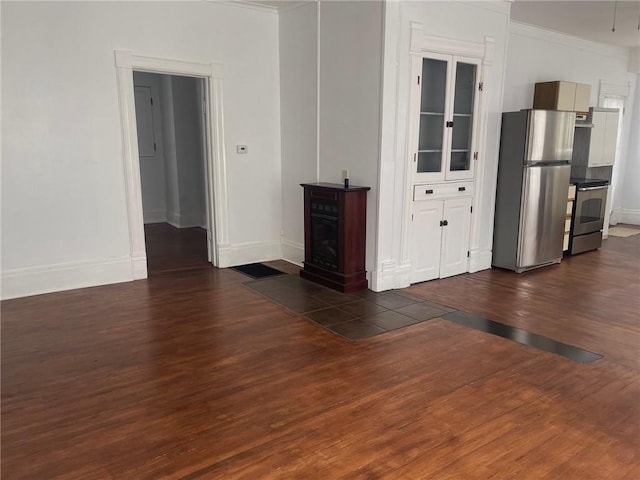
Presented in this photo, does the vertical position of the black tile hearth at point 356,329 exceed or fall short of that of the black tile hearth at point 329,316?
it falls short

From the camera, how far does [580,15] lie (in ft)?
18.6

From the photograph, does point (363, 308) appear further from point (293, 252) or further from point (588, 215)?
point (588, 215)

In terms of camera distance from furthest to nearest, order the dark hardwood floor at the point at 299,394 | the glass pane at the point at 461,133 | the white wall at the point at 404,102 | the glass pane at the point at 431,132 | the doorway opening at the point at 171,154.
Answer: the doorway opening at the point at 171,154
the glass pane at the point at 461,133
the glass pane at the point at 431,132
the white wall at the point at 404,102
the dark hardwood floor at the point at 299,394

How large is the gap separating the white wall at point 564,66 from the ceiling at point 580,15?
0.17 m

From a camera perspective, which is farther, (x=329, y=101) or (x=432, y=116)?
(x=329, y=101)

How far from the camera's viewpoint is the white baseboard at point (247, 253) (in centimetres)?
558

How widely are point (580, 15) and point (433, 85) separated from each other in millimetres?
2459

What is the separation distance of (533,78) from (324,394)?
5.45m

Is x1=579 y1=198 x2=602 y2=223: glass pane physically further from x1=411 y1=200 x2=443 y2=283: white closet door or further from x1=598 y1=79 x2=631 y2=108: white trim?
x1=411 y1=200 x2=443 y2=283: white closet door

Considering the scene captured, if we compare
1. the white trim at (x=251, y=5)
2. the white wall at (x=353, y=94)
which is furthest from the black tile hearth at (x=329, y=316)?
the white trim at (x=251, y=5)

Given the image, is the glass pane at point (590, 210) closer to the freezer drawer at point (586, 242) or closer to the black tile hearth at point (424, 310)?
the freezer drawer at point (586, 242)

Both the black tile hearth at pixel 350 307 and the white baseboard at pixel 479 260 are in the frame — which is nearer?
the black tile hearth at pixel 350 307

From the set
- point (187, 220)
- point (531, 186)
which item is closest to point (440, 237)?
point (531, 186)

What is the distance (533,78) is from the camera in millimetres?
6359
